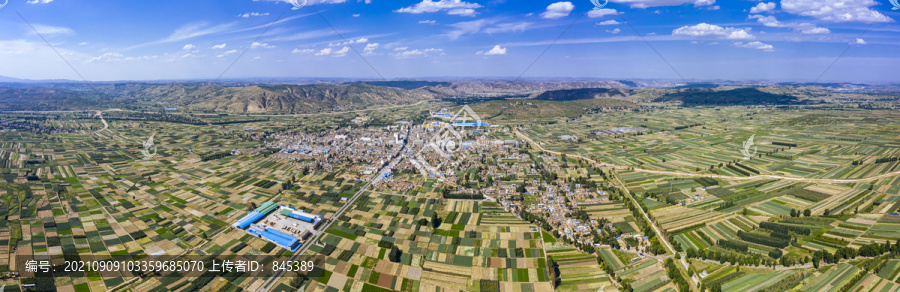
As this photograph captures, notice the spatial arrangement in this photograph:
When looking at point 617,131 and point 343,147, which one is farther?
point 617,131

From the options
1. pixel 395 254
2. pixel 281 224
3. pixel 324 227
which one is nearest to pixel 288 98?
pixel 281 224

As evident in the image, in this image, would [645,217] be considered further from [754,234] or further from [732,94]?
[732,94]

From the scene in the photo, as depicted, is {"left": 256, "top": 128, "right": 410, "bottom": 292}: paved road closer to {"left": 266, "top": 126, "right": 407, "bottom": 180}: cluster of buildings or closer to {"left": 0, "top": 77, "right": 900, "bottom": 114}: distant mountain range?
{"left": 266, "top": 126, "right": 407, "bottom": 180}: cluster of buildings

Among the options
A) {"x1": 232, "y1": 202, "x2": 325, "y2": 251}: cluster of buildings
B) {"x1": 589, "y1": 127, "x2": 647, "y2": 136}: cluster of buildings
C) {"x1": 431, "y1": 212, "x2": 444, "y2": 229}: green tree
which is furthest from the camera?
{"x1": 589, "y1": 127, "x2": 647, "y2": 136}: cluster of buildings

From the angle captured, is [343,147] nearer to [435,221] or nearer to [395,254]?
[435,221]

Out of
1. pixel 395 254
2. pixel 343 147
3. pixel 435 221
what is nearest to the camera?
pixel 395 254

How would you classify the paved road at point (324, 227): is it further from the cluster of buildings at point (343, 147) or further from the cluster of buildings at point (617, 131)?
the cluster of buildings at point (617, 131)

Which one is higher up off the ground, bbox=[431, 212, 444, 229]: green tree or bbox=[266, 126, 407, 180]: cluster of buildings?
bbox=[266, 126, 407, 180]: cluster of buildings

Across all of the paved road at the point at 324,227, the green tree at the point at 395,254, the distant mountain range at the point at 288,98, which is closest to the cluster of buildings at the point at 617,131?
the distant mountain range at the point at 288,98

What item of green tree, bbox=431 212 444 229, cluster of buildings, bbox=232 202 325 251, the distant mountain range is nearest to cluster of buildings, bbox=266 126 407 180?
cluster of buildings, bbox=232 202 325 251
